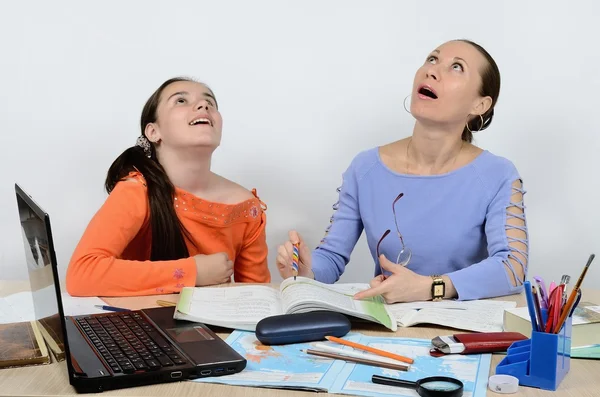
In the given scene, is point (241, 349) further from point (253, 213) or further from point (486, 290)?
point (253, 213)

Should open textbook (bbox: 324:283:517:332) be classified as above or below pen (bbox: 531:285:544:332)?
below

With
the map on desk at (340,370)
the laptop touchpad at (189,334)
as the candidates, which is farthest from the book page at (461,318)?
the laptop touchpad at (189,334)

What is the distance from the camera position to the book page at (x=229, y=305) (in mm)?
1526

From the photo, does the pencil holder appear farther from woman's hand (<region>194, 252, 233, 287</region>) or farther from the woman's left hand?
woman's hand (<region>194, 252, 233, 287</region>)

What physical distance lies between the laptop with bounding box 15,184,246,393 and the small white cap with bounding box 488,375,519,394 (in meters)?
0.38

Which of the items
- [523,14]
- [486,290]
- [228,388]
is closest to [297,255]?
[486,290]

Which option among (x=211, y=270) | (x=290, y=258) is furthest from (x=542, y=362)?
(x=211, y=270)

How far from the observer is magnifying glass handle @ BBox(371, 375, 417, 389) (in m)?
1.21

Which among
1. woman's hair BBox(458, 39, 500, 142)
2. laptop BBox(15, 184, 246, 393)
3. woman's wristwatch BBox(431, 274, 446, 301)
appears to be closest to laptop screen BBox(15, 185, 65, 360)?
laptop BBox(15, 184, 246, 393)

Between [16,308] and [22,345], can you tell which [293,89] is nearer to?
[16,308]

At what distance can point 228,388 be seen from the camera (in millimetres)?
1222

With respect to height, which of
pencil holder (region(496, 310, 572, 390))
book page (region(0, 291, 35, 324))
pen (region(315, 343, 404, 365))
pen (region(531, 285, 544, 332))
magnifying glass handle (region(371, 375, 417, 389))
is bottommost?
book page (region(0, 291, 35, 324))

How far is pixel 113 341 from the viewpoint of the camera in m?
1.38

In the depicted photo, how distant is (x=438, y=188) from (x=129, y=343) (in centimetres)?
112
